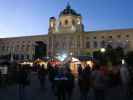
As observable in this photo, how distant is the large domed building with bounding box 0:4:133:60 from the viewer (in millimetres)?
76506

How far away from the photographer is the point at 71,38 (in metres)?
82.9

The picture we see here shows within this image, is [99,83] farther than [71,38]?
No

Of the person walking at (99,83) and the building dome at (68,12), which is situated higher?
the building dome at (68,12)

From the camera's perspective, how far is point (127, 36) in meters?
75.9

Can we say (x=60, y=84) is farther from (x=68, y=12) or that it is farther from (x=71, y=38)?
(x=68, y=12)

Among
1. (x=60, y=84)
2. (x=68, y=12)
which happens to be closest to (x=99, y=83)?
(x=60, y=84)

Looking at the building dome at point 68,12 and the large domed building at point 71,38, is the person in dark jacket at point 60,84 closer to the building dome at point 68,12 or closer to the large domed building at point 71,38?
the large domed building at point 71,38

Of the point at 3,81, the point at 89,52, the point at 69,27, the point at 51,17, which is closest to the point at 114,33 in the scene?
the point at 89,52

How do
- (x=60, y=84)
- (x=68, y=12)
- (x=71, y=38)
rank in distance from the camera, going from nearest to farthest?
(x=60, y=84), (x=71, y=38), (x=68, y=12)

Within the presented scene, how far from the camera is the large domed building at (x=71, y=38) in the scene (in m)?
76.5

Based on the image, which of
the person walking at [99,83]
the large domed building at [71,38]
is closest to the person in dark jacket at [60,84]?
the person walking at [99,83]

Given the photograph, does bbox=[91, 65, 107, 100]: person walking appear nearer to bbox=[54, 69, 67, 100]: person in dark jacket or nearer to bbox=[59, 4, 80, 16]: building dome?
bbox=[54, 69, 67, 100]: person in dark jacket

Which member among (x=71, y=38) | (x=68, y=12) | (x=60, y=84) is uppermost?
(x=68, y=12)

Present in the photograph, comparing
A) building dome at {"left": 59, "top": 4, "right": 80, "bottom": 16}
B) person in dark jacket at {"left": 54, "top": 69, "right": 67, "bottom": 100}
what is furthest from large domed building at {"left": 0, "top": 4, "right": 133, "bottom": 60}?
person in dark jacket at {"left": 54, "top": 69, "right": 67, "bottom": 100}
